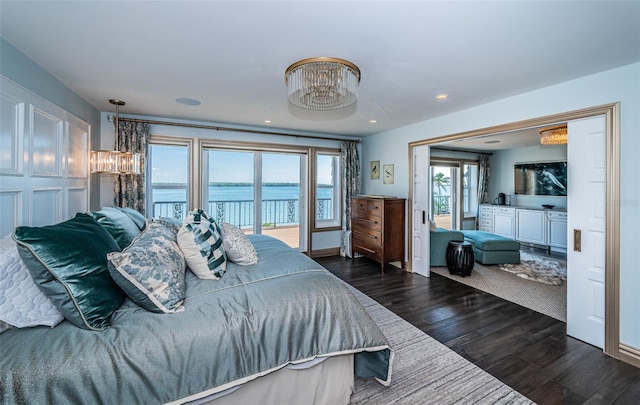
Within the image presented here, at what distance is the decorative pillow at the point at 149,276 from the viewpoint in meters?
1.33

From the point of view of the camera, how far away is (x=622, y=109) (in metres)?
2.22

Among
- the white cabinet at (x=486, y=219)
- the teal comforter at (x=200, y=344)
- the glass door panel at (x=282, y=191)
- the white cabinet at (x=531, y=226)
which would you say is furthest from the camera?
the white cabinet at (x=486, y=219)

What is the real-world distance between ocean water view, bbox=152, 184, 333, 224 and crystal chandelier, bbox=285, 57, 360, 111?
118 inches

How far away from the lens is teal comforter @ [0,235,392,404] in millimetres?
1079

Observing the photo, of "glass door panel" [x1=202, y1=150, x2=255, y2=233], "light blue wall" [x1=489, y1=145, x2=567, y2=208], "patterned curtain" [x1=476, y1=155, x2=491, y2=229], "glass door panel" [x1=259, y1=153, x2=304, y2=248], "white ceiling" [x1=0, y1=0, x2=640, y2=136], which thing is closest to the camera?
"white ceiling" [x1=0, y1=0, x2=640, y2=136]

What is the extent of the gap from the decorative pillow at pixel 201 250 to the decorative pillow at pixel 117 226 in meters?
0.40

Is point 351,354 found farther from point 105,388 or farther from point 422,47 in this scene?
point 422,47

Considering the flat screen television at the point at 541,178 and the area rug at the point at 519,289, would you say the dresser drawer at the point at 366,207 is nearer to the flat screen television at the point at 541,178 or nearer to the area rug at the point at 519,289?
the area rug at the point at 519,289

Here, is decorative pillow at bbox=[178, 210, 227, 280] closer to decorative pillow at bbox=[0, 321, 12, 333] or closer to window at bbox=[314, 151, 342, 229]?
decorative pillow at bbox=[0, 321, 12, 333]

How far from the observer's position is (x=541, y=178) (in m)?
6.15

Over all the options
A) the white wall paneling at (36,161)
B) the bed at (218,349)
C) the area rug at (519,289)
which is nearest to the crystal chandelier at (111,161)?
the white wall paneling at (36,161)

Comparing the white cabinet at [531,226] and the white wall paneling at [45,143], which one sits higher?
the white wall paneling at [45,143]

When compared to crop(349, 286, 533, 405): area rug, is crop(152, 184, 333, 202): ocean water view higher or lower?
higher

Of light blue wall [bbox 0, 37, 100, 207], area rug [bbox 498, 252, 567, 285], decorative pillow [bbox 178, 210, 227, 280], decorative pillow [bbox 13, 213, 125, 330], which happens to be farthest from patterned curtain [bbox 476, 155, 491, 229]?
light blue wall [bbox 0, 37, 100, 207]
